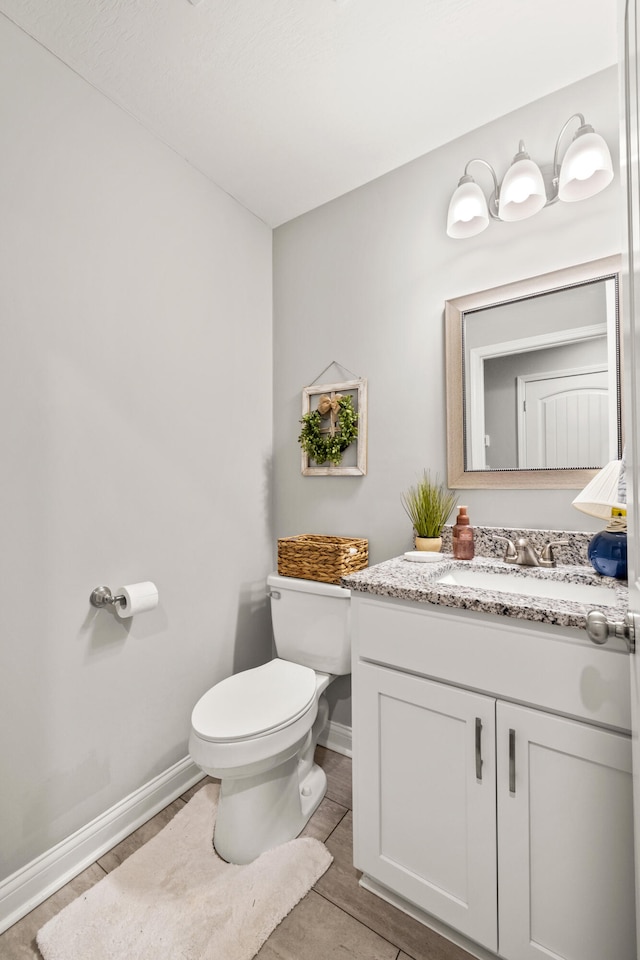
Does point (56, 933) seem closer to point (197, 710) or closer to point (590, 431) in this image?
point (197, 710)

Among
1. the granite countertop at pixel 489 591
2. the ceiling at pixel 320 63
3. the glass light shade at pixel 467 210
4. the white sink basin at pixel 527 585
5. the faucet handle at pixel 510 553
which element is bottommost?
the white sink basin at pixel 527 585

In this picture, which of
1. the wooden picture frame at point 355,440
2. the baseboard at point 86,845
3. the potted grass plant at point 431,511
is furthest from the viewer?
the wooden picture frame at point 355,440

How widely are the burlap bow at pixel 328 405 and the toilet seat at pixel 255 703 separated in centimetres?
106

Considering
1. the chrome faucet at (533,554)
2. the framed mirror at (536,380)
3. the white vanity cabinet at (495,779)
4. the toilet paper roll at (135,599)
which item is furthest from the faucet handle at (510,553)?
the toilet paper roll at (135,599)

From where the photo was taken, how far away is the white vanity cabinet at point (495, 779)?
35.4 inches

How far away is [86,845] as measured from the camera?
4.57 feet

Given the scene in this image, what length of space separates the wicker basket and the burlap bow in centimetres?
57

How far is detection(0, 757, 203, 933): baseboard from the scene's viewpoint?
1.23m

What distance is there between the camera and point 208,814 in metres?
1.58

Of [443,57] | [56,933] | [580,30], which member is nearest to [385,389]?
[443,57]

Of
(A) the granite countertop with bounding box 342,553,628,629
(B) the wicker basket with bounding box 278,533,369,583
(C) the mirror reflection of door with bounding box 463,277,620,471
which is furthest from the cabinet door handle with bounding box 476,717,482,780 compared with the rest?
(C) the mirror reflection of door with bounding box 463,277,620,471

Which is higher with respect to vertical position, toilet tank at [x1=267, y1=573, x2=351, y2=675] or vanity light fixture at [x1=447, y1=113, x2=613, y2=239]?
vanity light fixture at [x1=447, y1=113, x2=613, y2=239]

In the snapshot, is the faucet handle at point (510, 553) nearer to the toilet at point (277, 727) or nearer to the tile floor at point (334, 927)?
the toilet at point (277, 727)

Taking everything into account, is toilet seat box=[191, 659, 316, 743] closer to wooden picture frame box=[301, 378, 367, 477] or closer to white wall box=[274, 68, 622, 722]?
white wall box=[274, 68, 622, 722]
